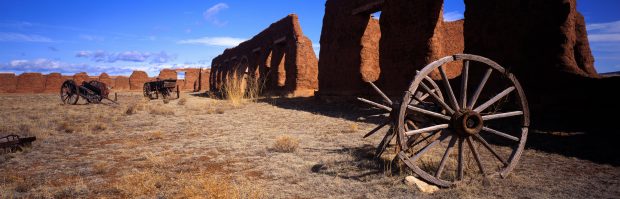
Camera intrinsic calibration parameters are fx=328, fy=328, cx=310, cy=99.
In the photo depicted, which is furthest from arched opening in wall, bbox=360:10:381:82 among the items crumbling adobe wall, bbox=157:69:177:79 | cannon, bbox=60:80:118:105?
crumbling adobe wall, bbox=157:69:177:79

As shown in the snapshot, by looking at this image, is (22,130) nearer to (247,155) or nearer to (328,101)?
(247,155)

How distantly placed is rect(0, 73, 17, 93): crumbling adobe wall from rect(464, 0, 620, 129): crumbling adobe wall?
39.8 metres

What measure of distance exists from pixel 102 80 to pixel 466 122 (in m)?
38.8

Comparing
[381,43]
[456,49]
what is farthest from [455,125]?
[456,49]

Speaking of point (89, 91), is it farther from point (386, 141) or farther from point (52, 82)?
point (52, 82)

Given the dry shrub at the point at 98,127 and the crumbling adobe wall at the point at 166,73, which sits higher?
the crumbling adobe wall at the point at 166,73

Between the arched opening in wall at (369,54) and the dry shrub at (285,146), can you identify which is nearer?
the dry shrub at (285,146)

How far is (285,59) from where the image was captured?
47.1ft

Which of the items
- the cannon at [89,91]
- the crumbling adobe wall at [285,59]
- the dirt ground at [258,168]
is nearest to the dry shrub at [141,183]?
the dirt ground at [258,168]

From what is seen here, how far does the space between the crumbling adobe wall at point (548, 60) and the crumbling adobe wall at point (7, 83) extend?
39.8 m

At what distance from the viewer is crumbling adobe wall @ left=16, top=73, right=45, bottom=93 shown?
3097 centimetres

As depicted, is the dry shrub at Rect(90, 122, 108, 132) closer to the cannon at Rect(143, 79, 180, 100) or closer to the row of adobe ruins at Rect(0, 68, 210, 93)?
the cannon at Rect(143, 79, 180, 100)

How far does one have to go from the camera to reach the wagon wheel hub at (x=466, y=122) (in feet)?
8.87

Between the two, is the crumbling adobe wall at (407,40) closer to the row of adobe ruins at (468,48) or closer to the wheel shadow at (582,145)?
the row of adobe ruins at (468,48)
